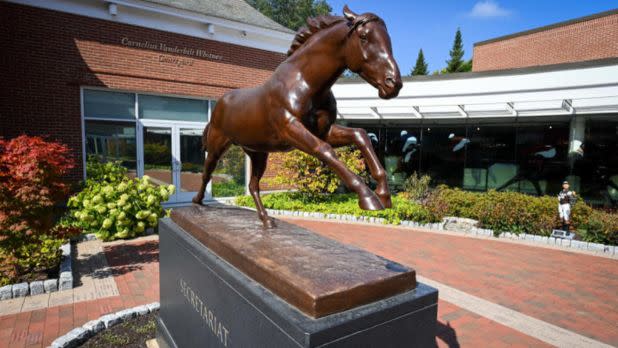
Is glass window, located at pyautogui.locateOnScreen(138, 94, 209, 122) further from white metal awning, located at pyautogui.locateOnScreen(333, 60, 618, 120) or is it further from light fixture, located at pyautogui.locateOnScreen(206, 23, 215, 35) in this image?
white metal awning, located at pyautogui.locateOnScreen(333, 60, 618, 120)

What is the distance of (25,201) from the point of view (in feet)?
14.4

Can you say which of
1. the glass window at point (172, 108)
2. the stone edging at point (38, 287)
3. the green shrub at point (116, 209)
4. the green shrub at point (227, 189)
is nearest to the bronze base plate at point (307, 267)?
the stone edging at point (38, 287)

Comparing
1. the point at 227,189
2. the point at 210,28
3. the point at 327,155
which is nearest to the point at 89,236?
the point at 227,189

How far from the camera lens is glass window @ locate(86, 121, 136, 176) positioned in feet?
30.7

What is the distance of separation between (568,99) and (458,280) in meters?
7.91

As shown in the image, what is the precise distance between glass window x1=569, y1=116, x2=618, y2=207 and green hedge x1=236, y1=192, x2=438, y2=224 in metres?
5.58

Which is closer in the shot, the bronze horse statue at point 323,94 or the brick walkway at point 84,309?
the bronze horse statue at point 323,94

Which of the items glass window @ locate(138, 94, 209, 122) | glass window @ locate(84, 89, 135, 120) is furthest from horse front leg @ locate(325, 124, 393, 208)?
glass window @ locate(138, 94, 209, 122)

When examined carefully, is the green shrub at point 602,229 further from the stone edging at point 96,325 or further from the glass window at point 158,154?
the glass window at point 158,154

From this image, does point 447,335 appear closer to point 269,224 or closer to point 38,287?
point 269,224

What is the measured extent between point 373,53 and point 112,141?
9.95 meters

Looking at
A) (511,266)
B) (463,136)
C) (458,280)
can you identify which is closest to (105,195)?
(458,280)

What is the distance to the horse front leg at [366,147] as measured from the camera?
159 centimetres

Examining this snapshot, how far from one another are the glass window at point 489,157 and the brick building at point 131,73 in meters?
7.84
